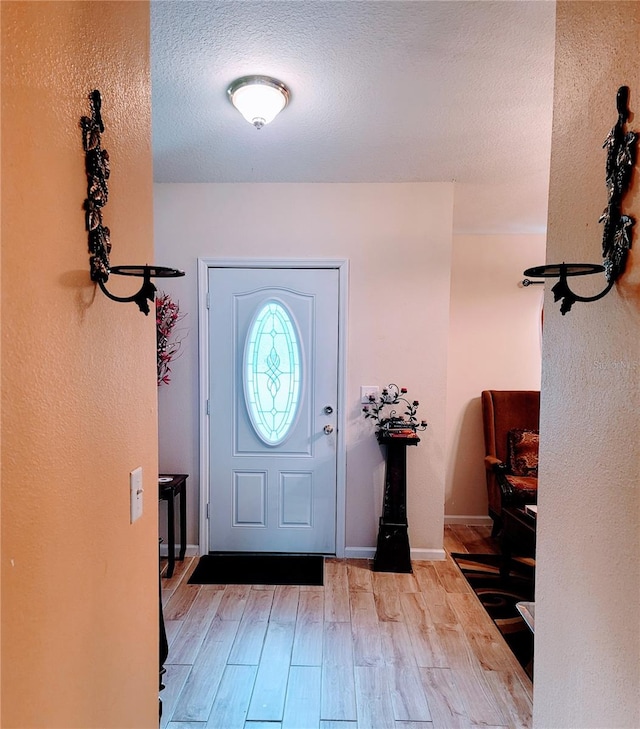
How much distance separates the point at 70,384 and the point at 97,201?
37 centimetres

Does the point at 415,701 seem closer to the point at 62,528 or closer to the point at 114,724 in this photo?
the point at 114,724

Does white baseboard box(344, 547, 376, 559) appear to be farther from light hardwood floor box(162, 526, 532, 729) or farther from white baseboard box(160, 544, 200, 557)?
white baseboard box(160, 544, 200, 557)

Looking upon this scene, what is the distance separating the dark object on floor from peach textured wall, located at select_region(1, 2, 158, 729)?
195 centimetres

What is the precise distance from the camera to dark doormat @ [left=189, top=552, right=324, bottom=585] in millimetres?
2824

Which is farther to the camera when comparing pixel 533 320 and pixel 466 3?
pixel 533 320

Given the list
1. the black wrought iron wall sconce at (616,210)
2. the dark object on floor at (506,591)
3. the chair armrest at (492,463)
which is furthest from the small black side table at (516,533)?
the black wrought iron wall sconce at (616,210)

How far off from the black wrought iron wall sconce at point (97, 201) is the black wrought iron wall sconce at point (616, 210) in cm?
86

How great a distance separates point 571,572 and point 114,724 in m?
1.13

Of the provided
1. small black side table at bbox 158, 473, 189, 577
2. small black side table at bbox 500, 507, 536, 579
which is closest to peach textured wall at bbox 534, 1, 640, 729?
small black side table at bbox 500, 507, 536, 579

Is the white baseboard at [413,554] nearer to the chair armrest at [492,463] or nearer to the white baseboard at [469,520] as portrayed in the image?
the chair armrest at [492,463]

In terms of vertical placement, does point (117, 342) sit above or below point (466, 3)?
below

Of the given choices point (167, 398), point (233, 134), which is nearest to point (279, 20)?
point (233, 134)

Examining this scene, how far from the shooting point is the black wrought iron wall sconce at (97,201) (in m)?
0.83

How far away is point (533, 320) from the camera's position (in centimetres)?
395
